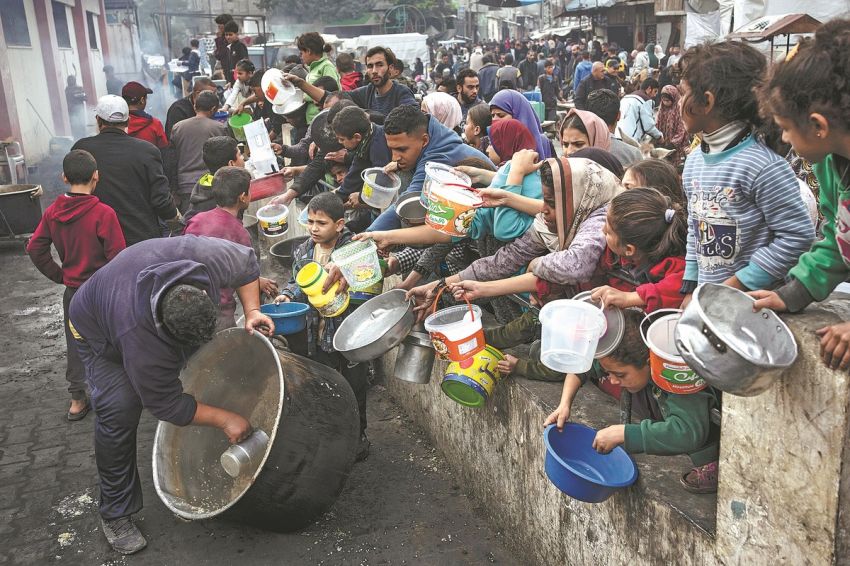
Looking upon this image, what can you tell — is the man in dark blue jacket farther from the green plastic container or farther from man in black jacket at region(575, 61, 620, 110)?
man in black jacket at region(575, 61, 620, 110)

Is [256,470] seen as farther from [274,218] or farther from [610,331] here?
[274,218]

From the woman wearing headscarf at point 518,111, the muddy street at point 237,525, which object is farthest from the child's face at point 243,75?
the muddy street at point 237,525

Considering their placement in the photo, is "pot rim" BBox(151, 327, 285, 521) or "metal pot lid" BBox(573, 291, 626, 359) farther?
"pot rim" BBox(151, 327, 285, 521)

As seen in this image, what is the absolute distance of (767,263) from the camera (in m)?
2.38

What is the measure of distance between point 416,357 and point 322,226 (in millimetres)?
1037

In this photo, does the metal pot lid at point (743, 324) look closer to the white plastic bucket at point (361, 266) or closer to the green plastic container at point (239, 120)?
the white plastic bucket at point (361, 266)

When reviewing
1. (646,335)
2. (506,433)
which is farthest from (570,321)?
(506,433)

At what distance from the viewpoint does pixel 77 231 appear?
5.02 m

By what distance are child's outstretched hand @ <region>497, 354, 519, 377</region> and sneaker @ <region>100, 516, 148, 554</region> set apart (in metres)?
1.92

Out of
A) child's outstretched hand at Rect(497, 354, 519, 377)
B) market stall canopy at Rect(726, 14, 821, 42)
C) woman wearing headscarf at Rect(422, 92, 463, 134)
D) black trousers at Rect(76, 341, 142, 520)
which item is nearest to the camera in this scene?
child's outstretched hand at Rect(497, 354, 519, 377)

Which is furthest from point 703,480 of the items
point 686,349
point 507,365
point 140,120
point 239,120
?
point 239,120

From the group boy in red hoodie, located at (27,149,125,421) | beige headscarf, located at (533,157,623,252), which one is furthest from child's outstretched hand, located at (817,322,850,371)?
boy in red hoodie, located at (27,149,125,421)

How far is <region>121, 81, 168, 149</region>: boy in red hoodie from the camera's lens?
7504 mm

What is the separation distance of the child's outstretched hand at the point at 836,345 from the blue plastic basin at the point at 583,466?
0.90 meters
